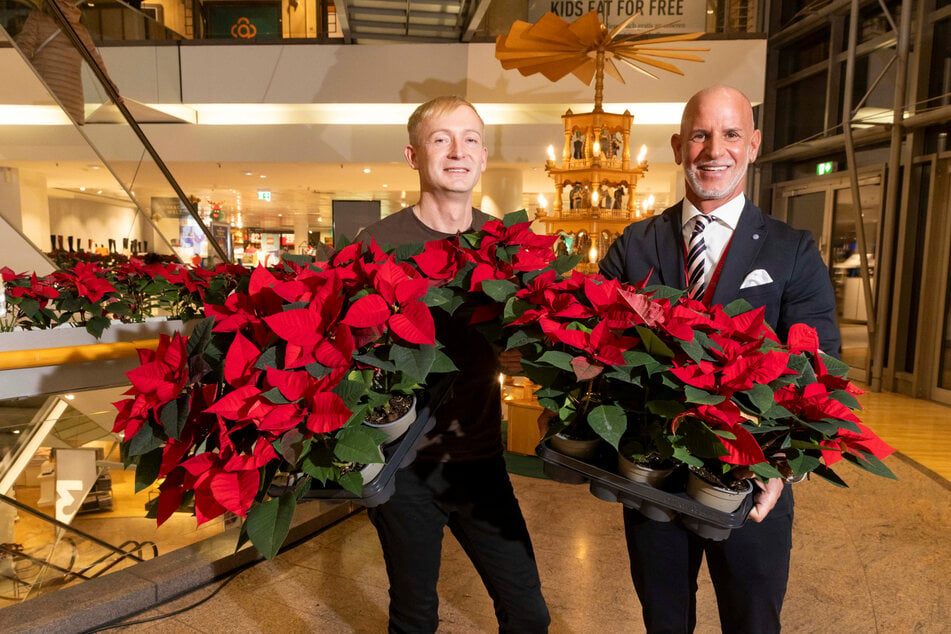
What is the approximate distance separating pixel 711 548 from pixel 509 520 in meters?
0.41

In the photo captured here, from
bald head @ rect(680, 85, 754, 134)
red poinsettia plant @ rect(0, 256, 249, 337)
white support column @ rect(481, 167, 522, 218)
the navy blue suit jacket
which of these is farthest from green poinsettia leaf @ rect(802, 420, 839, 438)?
white support column @ rect(481, 167, 522, 218)

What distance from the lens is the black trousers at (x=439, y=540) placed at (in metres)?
1.28

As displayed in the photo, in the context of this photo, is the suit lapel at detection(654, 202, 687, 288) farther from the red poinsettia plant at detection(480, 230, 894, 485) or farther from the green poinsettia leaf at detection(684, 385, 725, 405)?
the green poinsettia leaf at detection(684, 385, 725, 405)

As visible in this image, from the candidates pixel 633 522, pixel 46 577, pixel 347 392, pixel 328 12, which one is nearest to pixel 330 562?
pixel 46 577

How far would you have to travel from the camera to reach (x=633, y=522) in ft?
4.12

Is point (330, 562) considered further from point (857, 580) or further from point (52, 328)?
point (857, 580)

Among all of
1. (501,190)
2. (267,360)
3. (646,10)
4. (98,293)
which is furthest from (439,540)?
(646,10)

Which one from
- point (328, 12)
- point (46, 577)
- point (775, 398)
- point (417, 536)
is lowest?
point (46, 577)

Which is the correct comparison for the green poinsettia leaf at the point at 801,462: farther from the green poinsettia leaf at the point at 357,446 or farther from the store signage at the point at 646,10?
the store signage at the point at 646,10

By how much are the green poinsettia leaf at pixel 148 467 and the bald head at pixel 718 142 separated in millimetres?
1097

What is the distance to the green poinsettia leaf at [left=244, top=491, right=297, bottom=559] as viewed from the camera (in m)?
0.64

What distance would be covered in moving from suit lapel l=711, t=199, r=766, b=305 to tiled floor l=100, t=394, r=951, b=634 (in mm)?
1383

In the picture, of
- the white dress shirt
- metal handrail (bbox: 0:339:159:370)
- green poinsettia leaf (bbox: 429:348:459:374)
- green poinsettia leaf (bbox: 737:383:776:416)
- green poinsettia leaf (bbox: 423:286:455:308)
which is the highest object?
the white dress shirt

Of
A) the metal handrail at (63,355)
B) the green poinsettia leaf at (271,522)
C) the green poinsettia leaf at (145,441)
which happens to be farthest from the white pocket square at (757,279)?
the metal handrail at (63,355)
